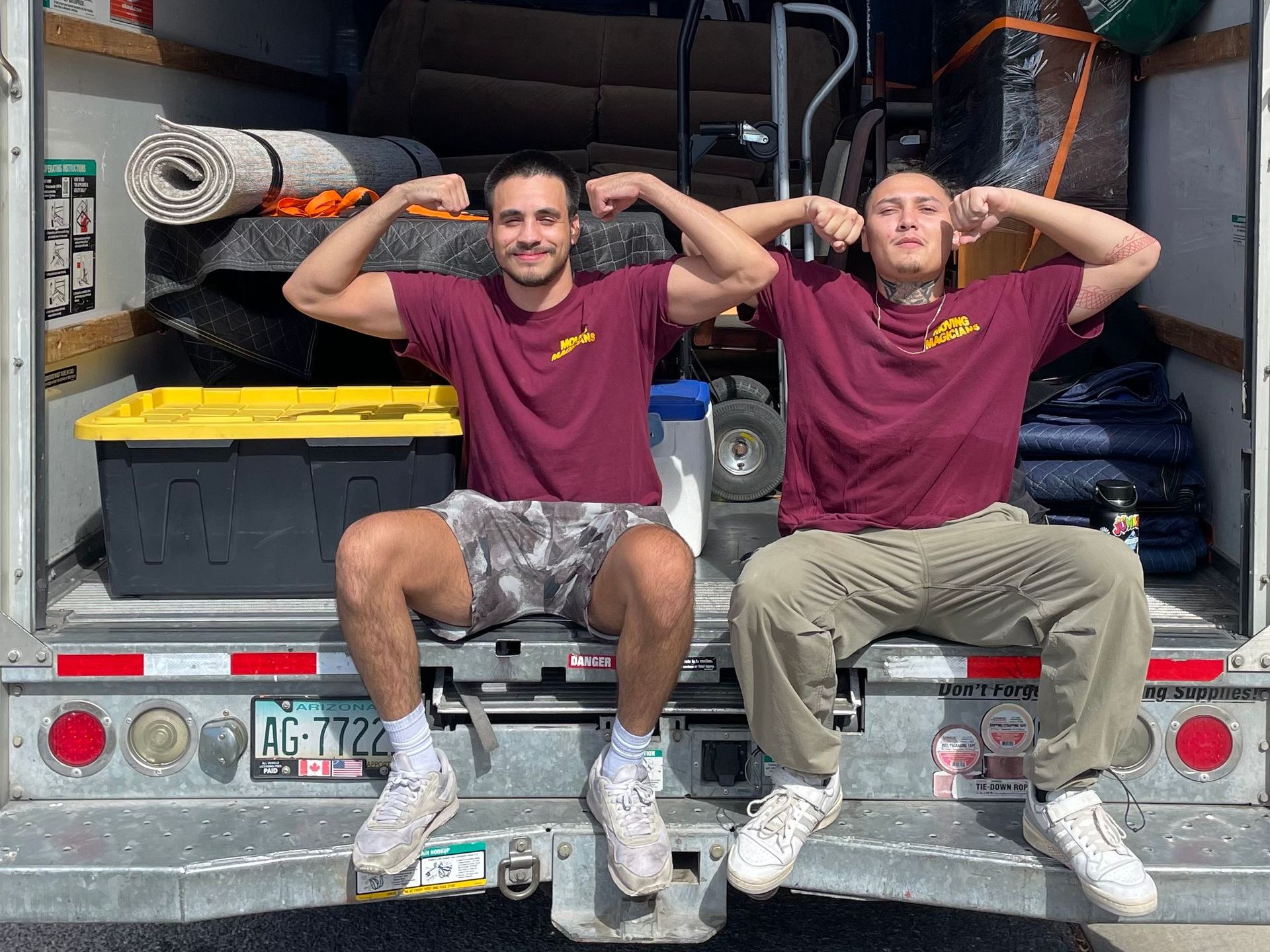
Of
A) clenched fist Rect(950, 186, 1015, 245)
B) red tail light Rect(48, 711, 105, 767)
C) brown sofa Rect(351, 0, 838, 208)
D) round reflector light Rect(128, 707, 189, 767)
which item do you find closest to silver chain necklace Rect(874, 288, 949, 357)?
clenched fist Rect(950, 186, 1015, 245)

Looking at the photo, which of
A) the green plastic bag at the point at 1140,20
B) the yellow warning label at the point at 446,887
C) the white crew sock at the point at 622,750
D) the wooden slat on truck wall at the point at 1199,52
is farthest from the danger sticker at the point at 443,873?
the green plastic bag at the point at 1140,20

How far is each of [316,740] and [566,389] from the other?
3.01 ft

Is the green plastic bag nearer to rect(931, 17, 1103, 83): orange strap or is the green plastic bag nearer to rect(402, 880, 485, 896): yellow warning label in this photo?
rect(931, 17, 1103, 83): orange strap

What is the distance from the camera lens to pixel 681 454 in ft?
11.3

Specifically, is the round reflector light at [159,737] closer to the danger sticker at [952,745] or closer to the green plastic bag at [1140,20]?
the danger sticker at [952,745]

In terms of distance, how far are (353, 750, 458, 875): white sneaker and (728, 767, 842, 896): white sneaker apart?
0.56m

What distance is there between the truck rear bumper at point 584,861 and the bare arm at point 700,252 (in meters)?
1.08

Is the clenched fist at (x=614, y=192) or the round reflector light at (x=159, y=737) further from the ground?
the clenched fist at (x=614, y=192)

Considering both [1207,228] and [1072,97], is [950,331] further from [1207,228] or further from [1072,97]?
[1072,97]

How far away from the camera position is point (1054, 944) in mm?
3311

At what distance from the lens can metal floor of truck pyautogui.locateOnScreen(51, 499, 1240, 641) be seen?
9.23 feet

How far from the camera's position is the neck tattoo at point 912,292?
3.16 metres

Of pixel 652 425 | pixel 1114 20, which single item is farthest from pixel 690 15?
pixel 652 425

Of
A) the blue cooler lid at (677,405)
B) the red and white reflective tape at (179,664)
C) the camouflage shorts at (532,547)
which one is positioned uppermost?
the blue cooler lid at (677,405)
